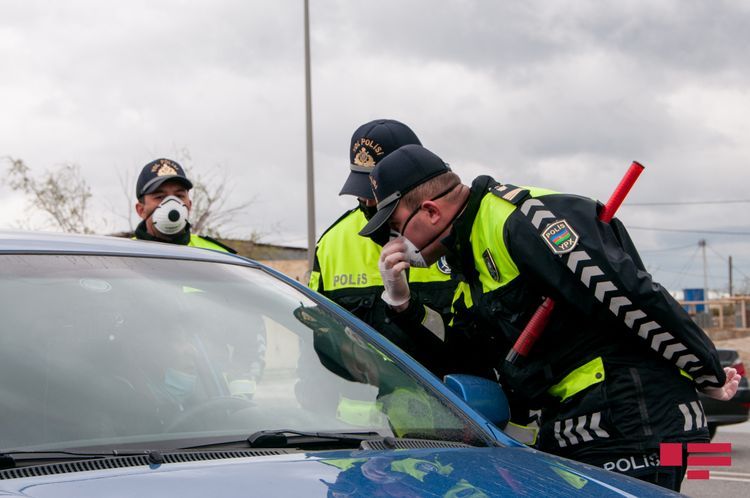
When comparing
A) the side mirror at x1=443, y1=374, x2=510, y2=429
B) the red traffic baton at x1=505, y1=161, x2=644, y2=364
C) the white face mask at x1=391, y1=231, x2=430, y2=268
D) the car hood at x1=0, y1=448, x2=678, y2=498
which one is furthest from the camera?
the white face mask at x1=391, y1=231, x2=430, y2=268

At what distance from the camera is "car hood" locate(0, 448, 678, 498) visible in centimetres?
177

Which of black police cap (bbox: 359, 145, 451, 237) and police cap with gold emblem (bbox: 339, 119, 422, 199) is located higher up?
police cap with gold emblem (bbox: 339, 119, 422, 199)

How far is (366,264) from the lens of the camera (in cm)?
402

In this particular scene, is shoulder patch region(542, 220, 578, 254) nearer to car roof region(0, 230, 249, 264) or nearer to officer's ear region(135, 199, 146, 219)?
car roof region(0, 230, 249, 264)

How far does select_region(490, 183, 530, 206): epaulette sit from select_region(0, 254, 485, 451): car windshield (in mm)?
603

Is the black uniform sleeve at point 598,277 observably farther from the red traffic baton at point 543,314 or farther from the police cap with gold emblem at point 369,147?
the police cap with gold emblem at point 369,147

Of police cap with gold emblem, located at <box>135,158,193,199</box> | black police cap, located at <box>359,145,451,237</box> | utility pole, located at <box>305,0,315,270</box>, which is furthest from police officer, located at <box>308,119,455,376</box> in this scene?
utility pole, located at <box>305,0,315,270</box>

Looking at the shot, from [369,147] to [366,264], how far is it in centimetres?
46

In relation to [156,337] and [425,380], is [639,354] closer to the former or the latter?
[425,380]

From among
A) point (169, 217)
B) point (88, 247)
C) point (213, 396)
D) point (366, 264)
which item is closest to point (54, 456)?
point (213, 396)

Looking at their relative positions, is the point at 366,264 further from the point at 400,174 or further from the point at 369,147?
the point at 400,174

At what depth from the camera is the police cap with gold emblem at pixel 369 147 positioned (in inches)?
156

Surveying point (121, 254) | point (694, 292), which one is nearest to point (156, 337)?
point (121, 254)

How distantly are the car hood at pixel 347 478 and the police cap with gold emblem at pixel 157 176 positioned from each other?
3368 mm
